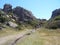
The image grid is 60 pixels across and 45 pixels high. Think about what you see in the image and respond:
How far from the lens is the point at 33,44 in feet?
81.0

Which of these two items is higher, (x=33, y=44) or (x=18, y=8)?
(x=18, y=8)

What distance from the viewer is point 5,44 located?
89.4 ft

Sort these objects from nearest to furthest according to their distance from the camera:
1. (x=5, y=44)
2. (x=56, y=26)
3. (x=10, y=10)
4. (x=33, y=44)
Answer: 1. (x=33, y=44)
2. (x=5, y=44)
3. (x=56, y=26)
4. (x=10, y=10)

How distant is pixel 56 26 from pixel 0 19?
44.5 meters

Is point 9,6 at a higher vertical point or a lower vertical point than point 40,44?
higher

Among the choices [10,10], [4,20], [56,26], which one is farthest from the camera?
[10,10]

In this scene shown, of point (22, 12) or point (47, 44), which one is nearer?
point (47, 44)

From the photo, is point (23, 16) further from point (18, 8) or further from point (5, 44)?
point (5, 44)

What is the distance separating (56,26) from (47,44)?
31494 mm

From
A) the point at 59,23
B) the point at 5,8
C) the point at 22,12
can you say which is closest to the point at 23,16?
the point at 22,12

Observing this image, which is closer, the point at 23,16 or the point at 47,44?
the point at 47,44

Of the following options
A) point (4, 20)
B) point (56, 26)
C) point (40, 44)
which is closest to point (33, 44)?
point (40, 44)

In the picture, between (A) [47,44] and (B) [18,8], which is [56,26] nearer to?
(A) [47,44]

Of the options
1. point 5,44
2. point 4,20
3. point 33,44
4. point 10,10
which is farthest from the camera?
point 10,10
